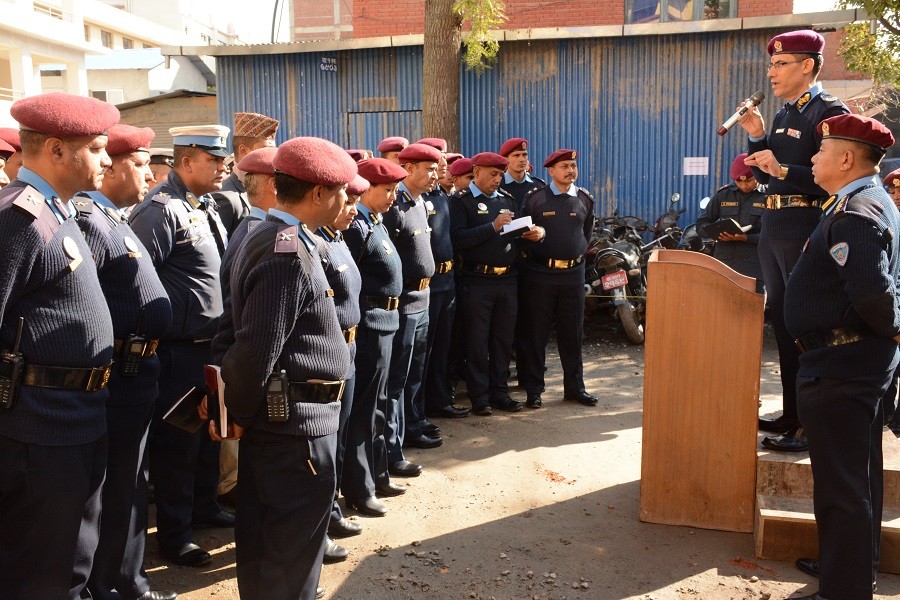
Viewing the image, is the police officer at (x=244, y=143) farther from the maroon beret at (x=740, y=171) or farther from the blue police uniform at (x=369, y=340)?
the maroon beret at (x=740, y=171)

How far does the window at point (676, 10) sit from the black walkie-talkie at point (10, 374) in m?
15.4

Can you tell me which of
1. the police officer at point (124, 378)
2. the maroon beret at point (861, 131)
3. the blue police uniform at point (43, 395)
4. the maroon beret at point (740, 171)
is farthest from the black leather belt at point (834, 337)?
the maroon beret at point (740, 171)

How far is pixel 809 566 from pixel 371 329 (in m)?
2.52

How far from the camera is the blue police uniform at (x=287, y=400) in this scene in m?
2.72

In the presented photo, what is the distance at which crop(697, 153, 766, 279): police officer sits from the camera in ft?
26.4

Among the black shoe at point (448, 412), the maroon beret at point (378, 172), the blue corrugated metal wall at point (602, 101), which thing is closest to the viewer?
the maroon beret at point (378, 172)

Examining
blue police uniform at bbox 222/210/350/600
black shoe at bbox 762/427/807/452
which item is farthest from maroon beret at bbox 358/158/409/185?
black shoe at bbox 762/427/807/452

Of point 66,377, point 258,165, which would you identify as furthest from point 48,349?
point 258,165

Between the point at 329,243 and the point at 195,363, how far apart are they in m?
1.12

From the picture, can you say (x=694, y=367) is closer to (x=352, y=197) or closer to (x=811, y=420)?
(x=811, y=420)

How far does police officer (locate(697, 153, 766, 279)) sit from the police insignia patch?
4.79 metres

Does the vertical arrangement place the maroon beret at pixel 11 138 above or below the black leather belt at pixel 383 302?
above

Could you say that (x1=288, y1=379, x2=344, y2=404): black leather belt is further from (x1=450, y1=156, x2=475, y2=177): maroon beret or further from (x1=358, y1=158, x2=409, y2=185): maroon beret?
(x1=450, y1=156, x2=475, y2=177): maroon beret

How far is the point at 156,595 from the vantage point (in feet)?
11.8
